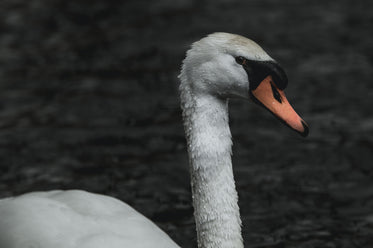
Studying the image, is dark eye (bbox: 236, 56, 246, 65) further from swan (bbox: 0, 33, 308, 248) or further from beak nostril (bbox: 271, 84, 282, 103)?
beak nostril (bbox: 271, 84, 282, 103)

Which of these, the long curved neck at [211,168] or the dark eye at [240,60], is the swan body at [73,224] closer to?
the long curved neck at [211,168]

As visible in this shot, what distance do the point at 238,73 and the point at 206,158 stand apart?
1.57ft

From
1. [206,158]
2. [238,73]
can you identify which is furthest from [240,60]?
[206,158]

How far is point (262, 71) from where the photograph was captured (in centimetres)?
378

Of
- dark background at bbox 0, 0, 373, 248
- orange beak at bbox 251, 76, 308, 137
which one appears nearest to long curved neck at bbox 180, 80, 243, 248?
orange beak at bbox 251, 76, 308, 137

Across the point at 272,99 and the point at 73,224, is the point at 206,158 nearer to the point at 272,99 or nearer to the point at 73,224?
the point at 272,99

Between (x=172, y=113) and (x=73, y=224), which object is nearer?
(x=73, y=224)

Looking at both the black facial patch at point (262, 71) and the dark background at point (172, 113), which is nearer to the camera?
the black facial patch at point (262, 71)

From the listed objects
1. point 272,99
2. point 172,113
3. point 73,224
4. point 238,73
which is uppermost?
point 238,73

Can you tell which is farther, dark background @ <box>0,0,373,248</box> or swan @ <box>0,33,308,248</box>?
dark background @ <box>0,0,373,248</box>

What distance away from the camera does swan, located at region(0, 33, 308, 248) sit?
3.80 meters

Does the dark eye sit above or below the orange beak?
above

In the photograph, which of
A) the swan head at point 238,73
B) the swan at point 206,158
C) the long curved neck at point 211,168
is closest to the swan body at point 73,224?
the swan at point 206,158

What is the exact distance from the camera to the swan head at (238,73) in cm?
377
